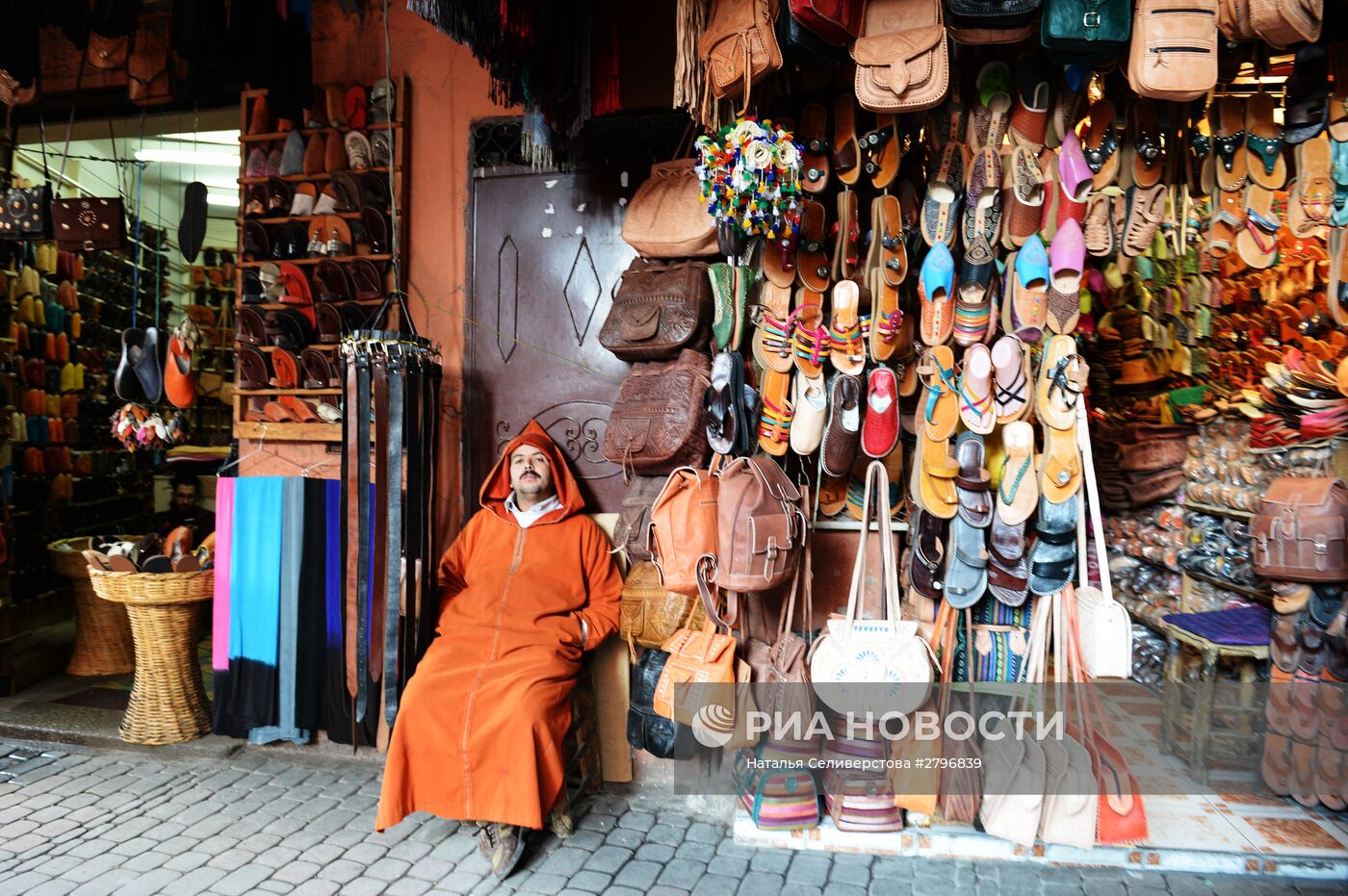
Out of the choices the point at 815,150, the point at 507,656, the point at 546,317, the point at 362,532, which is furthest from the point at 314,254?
the point at 815,150

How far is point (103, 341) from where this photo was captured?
22.7 ft

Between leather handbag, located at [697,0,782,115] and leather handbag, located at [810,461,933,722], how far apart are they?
1494 millimetres

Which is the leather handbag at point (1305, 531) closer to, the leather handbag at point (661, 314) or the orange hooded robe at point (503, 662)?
the leather handbag at point (661, 314)

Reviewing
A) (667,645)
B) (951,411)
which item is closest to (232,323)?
(667,645)

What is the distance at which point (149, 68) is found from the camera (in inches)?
171

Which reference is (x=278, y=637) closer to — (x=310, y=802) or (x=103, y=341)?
(x=310, y=802)

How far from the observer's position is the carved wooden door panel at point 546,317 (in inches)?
157

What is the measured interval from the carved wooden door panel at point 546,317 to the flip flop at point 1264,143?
2372 millimetres

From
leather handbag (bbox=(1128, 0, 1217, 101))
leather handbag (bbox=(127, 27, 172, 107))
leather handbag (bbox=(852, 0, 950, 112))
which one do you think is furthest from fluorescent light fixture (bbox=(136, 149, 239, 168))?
leather handbag (bbox=(1128, 0, 1217, 101))

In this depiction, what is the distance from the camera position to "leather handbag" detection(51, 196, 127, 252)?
4.18 metres

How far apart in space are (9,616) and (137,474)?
8.70 ft

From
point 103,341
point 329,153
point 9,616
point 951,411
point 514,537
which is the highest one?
point 329,153

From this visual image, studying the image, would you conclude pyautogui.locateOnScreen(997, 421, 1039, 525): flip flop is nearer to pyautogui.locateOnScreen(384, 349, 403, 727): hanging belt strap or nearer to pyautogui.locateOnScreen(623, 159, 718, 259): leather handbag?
pyautogui.locateOnScreen(623, 159, 718, 259): leather handbag

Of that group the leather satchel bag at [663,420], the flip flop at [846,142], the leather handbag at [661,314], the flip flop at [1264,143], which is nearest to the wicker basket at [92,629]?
the leather satchel bag at [663,420]
